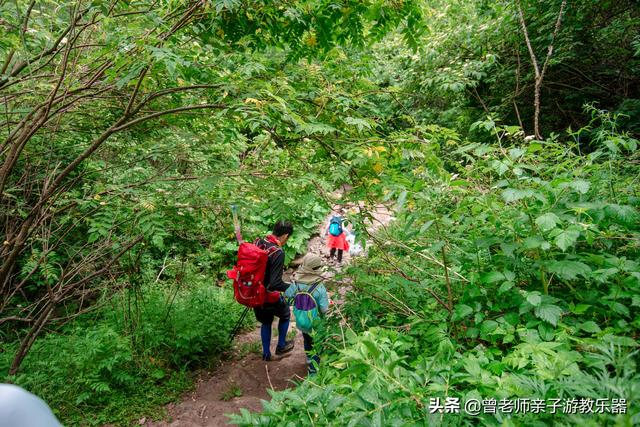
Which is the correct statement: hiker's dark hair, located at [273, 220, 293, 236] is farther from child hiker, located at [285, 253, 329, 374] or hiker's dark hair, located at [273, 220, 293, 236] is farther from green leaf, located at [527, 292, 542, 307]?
green leaf, located at [527, 292, 542, 307]

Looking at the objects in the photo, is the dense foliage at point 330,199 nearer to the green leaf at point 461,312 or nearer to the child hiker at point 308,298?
the green leaf at point 461,312

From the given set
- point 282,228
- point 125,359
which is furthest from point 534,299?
point 125,359

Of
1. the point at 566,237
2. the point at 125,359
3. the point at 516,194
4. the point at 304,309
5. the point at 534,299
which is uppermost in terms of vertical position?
the point at 516,194

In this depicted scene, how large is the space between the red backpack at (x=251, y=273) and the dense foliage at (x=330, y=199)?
464 mm

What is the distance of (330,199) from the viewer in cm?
324

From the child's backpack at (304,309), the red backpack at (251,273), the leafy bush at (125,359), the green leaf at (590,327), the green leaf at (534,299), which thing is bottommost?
the leafy bush at (125,359)

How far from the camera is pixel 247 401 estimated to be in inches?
162

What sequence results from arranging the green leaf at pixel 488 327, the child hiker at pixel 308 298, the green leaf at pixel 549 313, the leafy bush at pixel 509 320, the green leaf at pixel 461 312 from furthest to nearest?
the child hiker at pixel 308 298, the green leaf at pixel 461 312, the green leaf at pixel 488 327, the green leaf at pixel 549 313, the leafy bush at pixel 509 320

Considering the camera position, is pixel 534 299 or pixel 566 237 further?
pixel 534 299

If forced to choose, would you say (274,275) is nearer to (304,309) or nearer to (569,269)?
(304,309)

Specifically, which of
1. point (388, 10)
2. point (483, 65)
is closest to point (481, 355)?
point (388, 10)

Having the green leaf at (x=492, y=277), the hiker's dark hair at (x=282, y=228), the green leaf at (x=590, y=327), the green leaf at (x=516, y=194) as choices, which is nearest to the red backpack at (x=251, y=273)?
the hiker's dark hair at (x=282, y=228)

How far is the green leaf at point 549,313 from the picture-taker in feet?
6.61

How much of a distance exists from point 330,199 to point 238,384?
2.94 metres
